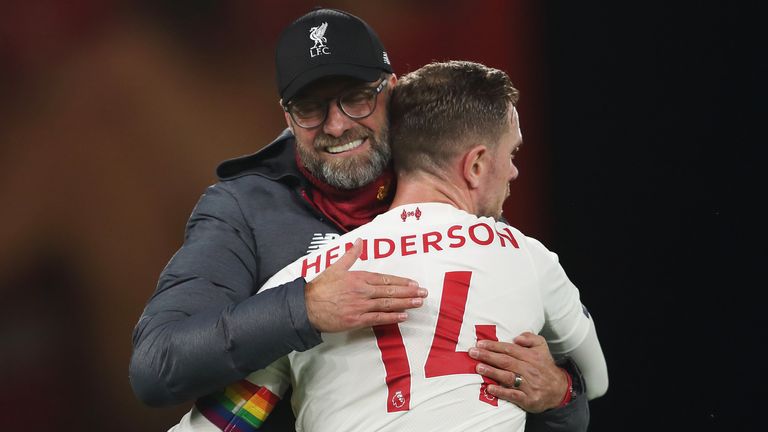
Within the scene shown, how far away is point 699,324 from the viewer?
2.37 metres

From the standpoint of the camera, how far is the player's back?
126 centimetres

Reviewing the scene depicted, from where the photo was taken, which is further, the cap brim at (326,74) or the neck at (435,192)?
the cap brim at (326,74)

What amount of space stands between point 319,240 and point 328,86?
27cm

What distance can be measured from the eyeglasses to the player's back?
12.0 inches

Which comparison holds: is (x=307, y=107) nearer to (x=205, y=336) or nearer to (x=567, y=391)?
(x=205, y=336)

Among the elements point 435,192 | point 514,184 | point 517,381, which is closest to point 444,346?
point 517,381

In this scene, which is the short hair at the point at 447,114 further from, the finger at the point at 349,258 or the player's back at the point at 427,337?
the finger at the point at 349,258

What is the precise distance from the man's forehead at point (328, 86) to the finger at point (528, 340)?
538 millimetres

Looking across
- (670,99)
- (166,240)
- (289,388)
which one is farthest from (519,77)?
(289,388)

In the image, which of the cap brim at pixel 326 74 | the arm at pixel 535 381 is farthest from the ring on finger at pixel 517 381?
the cap brim at pixel 326 74

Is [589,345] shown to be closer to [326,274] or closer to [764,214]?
[326,274]

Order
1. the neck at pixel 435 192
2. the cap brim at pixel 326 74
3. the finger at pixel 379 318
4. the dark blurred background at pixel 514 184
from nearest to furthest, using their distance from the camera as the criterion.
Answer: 1. the finger at pixel 379 318
2. the neck at pixel 435 192
3. the cap brim at pixel 326 74
4. the dark blurred background at pixel 514 184

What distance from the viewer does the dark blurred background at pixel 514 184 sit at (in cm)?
232

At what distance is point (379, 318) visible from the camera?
1.22 m
